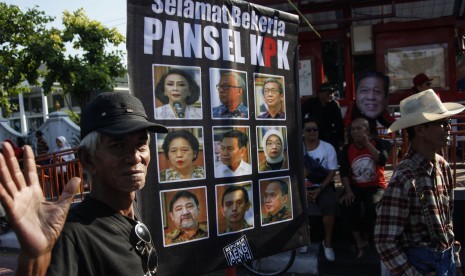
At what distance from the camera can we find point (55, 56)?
Answer: 1764 cm

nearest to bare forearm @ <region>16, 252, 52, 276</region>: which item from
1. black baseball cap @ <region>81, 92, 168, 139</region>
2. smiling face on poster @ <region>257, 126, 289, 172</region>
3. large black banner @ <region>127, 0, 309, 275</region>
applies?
black baseball cap @ <region>81, 92, 168, 139</region>

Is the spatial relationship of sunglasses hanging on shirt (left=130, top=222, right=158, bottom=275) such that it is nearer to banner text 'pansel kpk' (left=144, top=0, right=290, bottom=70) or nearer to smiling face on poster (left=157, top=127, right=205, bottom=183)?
smiling face on poster (left=157, top=127, right=205, bottom=183)

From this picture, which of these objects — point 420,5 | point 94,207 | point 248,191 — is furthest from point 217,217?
point 420,5

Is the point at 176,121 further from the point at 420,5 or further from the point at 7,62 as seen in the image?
the point at 7,62

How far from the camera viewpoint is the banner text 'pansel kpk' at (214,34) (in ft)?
8.70

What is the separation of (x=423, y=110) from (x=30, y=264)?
2294 mm

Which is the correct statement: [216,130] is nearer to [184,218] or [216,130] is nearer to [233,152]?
[233,152]

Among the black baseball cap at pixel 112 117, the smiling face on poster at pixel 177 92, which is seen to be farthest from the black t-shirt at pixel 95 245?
the smiling face on poster at pixel 177 92

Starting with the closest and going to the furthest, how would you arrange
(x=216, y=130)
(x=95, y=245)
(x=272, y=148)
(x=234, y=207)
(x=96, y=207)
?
(x=95, y=245) → (x=96, y=207) → (x=216, y=130) → (x=234, y=207) → (x=272, y=148)

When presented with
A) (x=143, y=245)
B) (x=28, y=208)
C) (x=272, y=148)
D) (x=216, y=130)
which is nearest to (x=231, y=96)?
(x=216, y=130)

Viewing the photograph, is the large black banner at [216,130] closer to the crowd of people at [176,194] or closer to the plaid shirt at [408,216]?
the crowd of people at [176,194]

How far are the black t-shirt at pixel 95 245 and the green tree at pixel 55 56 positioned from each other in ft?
45.9

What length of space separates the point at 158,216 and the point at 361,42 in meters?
5.93

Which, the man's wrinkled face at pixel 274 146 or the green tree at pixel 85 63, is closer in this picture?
the man's wrinkled face at pixel 274 146
